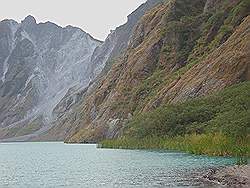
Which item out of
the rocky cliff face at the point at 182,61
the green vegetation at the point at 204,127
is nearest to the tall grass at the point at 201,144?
the green vegetation at the point at 204,127

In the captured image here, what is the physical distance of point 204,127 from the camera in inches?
3561

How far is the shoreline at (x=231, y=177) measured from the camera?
42.9 meters

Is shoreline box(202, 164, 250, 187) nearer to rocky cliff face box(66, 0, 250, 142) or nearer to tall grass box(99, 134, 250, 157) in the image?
tall grass box(99, 134, 250, 157)

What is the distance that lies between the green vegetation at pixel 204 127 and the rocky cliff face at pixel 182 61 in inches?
538

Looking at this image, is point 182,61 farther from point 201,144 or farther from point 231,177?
point 231,177

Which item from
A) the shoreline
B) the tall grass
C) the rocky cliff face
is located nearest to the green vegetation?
the tall grass

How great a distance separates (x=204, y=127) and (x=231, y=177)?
44851mm

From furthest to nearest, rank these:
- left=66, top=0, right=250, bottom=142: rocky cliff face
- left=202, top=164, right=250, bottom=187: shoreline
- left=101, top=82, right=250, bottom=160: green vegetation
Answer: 1. left=66, top=0, right=250, bottom=142: rocky cliff face
2. left=101, top=82, right=250, bottom=160: green vegetation
3. left=202, top=164, right=250, bottom=187: shoreline

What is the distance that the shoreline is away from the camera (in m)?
42.9

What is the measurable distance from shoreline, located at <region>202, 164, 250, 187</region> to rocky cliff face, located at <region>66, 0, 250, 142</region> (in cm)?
6308

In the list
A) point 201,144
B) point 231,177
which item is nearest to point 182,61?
point 201,144

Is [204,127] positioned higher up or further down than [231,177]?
higher up

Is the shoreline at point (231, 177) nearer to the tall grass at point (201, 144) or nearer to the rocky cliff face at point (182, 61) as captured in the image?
the tall grass at point (201, 144)

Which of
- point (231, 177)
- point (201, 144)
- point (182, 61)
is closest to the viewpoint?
point (231, 177)
